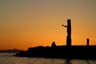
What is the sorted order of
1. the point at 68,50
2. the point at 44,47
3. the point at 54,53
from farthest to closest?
the point at 44,47, the point at 54,53, the point at 68,50

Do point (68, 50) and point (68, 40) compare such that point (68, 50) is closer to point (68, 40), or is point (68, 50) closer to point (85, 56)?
point (68, 40)

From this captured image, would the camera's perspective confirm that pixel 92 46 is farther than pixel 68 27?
Yes

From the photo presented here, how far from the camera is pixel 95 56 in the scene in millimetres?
119375

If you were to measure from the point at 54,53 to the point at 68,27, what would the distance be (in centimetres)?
5779

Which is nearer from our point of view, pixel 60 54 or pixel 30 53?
pixel 60 54

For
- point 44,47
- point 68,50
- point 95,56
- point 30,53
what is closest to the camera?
point 68,50

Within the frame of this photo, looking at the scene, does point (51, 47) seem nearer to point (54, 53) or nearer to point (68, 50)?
point (54, 53)

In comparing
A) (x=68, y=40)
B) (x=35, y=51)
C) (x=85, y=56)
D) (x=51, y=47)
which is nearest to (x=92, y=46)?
(x=85, y=56)

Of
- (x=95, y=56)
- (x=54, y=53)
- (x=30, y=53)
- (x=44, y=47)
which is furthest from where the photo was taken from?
(x=30, y=53)

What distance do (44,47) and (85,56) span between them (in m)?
20.8

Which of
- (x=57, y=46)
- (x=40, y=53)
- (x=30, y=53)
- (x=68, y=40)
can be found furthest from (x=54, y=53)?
(x=68, y=40)

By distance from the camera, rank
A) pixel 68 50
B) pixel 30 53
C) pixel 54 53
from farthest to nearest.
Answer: pixel 30 53
pixel 54 53
pixel 68 50

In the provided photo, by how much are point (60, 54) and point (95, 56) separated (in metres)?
10.3

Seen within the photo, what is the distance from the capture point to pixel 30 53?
14862 cm
